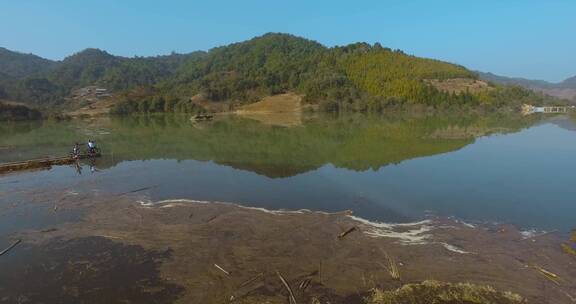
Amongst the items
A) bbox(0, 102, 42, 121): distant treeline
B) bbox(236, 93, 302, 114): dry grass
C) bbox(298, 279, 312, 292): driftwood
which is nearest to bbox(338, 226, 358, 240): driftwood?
bbox(298, 279, 312, 292): driftwood

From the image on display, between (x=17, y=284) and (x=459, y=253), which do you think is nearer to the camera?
(x=17, y=284)

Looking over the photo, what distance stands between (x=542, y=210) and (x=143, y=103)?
486 ft

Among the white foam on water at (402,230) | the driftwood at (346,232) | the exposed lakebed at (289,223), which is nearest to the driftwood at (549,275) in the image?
the exposed lakebed at (289,223)

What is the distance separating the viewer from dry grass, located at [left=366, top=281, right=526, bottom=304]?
10.1m

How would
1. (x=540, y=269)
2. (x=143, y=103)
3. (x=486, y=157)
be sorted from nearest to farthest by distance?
(x=540, y=269)
(x=486, y=157)
(x=143, y=103)

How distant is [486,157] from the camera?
1393 inches

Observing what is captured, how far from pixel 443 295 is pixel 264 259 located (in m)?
5.34

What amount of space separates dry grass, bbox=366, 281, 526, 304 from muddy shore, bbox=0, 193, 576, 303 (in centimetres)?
38

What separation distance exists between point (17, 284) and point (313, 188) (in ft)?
50.1

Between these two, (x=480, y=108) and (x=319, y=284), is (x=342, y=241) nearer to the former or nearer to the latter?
(x=319, y=284)

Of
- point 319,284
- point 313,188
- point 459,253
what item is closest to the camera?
point 319,284

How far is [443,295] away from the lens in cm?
1028

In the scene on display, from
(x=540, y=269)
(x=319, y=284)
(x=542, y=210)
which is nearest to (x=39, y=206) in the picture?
(x=319, y=284)

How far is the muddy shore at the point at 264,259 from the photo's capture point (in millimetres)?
10883
